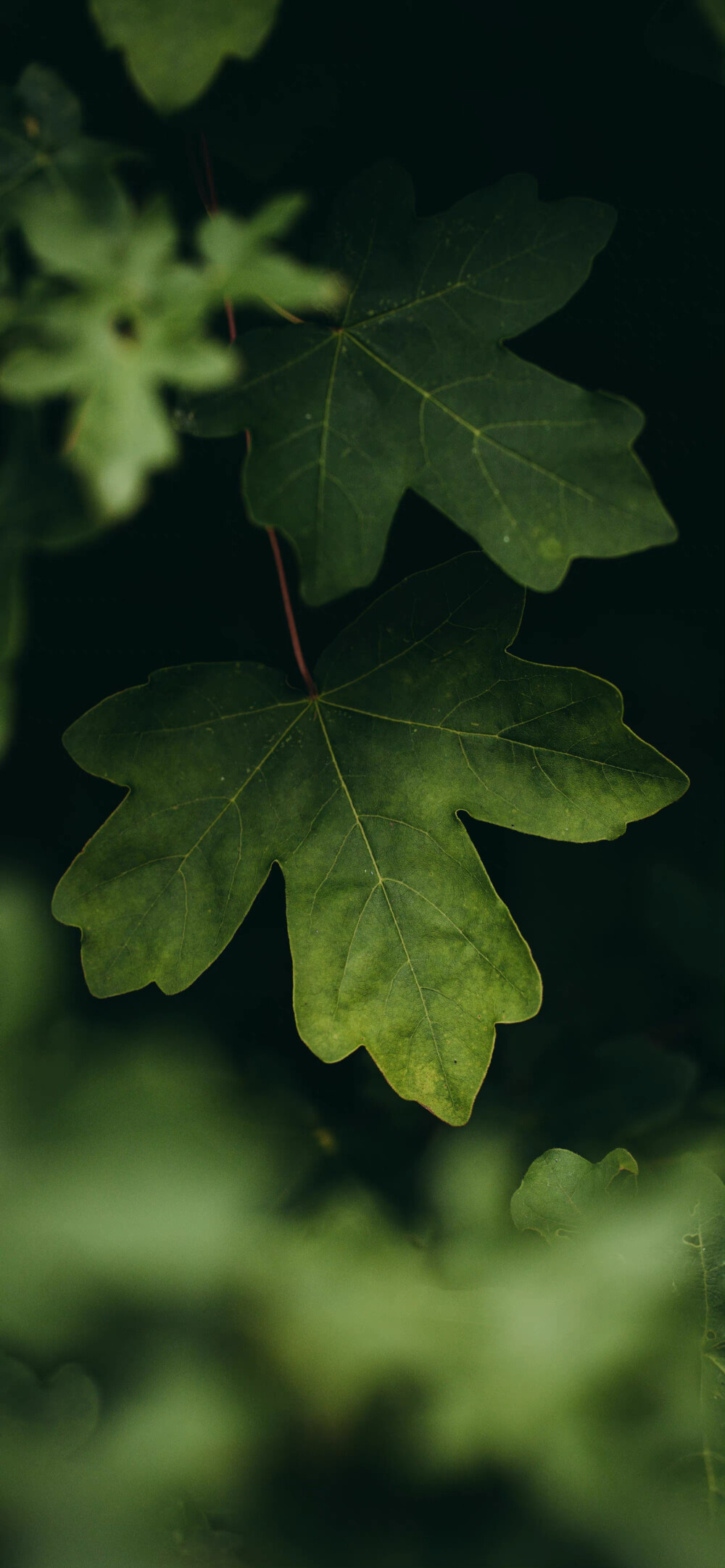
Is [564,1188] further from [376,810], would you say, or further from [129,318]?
[129,318]

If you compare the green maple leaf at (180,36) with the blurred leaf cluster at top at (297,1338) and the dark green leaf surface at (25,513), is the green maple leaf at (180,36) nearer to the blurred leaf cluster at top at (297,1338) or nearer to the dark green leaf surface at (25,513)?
the dark green leaf surface at (25,513)

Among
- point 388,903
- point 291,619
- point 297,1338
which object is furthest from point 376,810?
point 297,1338

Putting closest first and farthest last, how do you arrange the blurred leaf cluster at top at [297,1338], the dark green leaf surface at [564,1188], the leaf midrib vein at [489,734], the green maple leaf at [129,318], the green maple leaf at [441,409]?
the green maple leaf at [129,318] < the green maple leaf at [441,409] < the leaf midrib vein at [489,734] < the dark green leaf surface at [564,1188] < the blurred leaf cluster at top at [297,1338]

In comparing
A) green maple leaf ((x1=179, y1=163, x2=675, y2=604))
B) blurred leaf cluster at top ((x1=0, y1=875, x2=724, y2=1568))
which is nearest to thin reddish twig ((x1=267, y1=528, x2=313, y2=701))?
green maple leaf ((x1=179, y1=163, x2=675, y2=604))

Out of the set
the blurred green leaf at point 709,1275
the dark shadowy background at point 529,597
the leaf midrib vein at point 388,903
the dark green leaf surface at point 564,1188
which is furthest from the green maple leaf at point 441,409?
the blurred green leaf at point 709,1275

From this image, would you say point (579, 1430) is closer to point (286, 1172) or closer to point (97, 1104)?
point (286, 1172)

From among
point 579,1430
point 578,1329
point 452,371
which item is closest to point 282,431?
point 452,371

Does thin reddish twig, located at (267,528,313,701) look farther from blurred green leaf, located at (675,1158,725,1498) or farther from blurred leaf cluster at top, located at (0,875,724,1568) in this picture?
blurred green leaf, located at (675,1158,725,1498)

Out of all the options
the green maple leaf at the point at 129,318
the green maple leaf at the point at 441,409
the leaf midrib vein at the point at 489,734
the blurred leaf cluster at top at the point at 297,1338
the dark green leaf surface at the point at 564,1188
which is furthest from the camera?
the blurred leaf cluster at top at the point at 297,1338
